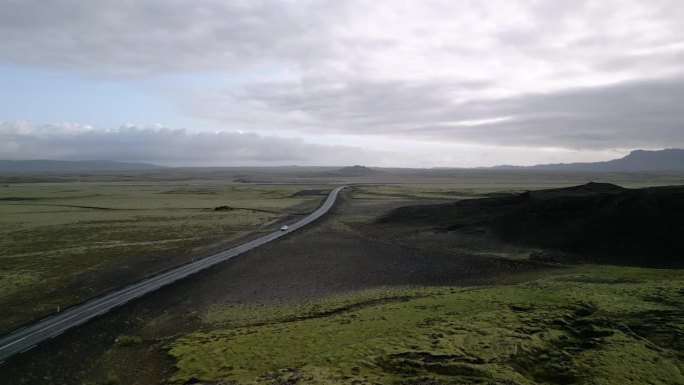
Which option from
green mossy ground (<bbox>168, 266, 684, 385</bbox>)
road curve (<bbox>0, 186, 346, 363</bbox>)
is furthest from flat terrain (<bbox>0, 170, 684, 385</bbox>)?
road curve (<bbox>0, 186, 346, 363</bbox>)

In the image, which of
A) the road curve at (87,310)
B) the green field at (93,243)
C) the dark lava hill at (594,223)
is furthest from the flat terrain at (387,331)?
the green field at (93,243)

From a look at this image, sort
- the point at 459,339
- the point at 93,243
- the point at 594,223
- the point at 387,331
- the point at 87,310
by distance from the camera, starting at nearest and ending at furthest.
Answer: the point at 459,339 < the point at 387,331 < the point at 87,310 < the point at 594,223 < the point at 93,243

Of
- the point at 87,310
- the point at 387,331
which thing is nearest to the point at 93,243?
the point at 87,310

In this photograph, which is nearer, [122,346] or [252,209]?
[122,346]

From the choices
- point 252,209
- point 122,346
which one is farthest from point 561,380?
point 252,209

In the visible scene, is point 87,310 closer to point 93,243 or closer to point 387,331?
point 387,331

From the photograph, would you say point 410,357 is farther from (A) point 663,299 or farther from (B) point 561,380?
(A) point 663,299

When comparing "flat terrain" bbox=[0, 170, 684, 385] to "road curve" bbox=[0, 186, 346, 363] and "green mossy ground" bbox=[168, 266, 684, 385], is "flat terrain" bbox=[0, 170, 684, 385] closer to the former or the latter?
"green mossy ground" bbox=[168, 266, 684, 385]

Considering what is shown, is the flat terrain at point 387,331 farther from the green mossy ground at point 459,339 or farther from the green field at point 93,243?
the green field at point 93,243
